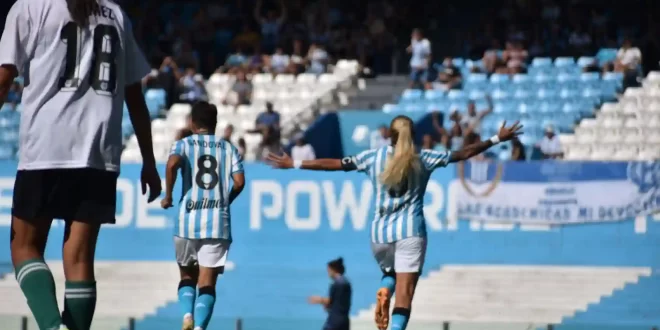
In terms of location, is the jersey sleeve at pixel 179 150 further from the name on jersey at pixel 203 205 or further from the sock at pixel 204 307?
the sock at pixel 204 307

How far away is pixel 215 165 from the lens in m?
9.50

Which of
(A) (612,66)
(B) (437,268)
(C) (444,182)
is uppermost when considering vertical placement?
(A) (612,66)

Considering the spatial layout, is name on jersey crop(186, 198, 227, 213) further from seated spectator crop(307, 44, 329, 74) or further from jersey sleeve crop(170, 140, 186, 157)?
seated spectator crop(307, 44, 329, 74)

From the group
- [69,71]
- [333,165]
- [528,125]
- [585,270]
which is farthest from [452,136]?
[69,71]

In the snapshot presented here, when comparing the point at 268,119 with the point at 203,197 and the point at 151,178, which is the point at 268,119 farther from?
the point at 151,178

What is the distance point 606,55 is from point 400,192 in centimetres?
1289

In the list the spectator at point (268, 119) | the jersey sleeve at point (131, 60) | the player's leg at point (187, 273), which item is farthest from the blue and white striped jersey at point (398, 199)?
the spectator at point (268, 119)

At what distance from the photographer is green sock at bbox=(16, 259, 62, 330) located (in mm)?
5270

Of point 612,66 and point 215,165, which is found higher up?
point 612,66

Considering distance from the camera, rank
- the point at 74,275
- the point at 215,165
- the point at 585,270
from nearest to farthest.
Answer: the point at 74,275 < the point at 215,165 < the point at 585,270

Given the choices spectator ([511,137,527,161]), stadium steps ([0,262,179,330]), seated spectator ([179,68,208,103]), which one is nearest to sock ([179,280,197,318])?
stadium steps ([0,262,179,330])

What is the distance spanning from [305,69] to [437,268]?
263 inches

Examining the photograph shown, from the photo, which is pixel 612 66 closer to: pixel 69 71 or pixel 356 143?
pixel 356 143

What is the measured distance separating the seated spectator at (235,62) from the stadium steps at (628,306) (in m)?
9.10
